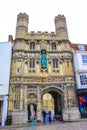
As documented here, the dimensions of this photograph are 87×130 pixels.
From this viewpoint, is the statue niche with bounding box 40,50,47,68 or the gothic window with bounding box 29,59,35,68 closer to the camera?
the statue niche with bounding box 40,50,47,68

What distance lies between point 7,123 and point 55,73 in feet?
32.9

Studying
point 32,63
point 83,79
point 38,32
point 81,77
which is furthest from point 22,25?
point 83,79

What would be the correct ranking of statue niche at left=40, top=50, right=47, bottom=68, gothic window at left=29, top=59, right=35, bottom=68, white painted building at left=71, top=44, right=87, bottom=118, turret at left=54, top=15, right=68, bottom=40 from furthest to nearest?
turret at left=54, top=15, right=68, bottom=40 → gothic window at left=29, top=59, right=35, bottom=68 → statue niche at left=40, top=50, right=47, bottom=68 → white painted building at left=71, top=44, right=87, bottom=118

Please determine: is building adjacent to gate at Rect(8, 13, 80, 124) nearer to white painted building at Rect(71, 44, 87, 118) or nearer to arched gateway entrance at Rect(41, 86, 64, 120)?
arched gateway entrance at Rect(41, 86, 64, 120)

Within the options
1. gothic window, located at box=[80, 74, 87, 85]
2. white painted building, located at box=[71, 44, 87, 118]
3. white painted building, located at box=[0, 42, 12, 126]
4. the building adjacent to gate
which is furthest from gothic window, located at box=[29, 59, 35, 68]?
gothic window, located at box=[80, 74, 87, 85]

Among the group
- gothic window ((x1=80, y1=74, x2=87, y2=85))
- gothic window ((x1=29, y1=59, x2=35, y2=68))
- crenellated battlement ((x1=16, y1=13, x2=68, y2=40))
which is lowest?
gothic window ((x1=80, y1=74, x2=87, y2=85))

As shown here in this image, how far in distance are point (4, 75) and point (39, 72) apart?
534 cm

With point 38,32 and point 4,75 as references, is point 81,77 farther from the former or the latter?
point 4,75

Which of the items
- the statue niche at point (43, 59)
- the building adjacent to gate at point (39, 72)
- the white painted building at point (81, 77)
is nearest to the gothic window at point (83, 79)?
the white painted building at point (81, 77)

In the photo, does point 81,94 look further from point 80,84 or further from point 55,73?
point 55,73

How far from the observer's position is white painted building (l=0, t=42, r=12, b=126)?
20312mm

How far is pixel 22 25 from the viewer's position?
85.5ft

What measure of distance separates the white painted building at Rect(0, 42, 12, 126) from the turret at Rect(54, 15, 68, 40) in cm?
897

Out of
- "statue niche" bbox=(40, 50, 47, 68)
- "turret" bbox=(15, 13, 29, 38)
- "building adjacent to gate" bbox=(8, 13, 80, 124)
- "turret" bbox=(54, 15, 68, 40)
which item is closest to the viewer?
"building adjacent to gate" bbox=(8, 13, 80, 124)
